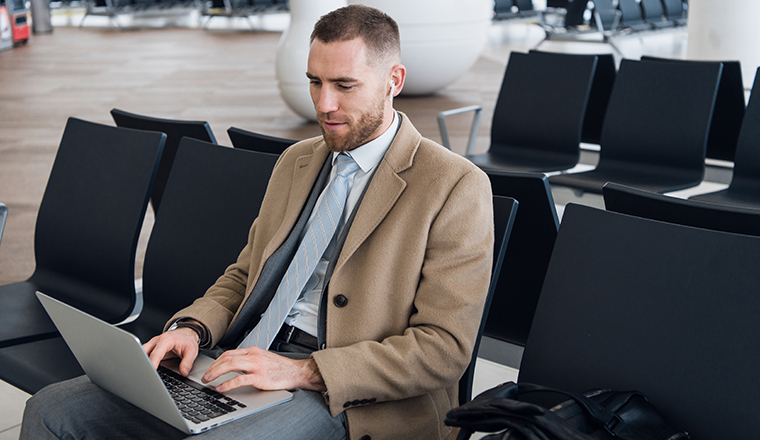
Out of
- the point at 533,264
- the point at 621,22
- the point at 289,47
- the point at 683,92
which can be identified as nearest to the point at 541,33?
the point at 621,22

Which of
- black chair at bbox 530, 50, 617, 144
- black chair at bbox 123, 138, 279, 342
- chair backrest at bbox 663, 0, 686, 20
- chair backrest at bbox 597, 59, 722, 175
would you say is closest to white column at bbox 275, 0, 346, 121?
black chair at bbox 530, 50, 617, 144

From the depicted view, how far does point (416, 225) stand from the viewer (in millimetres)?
1449

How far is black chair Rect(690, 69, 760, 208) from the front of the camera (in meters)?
3.09

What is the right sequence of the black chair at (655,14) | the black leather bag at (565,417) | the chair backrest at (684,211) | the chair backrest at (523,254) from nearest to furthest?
1. the black leather bag at (565,417)
2. the chair backrest at (684,211)
3. the chair backrest at (523,254)
4. the black chair at (655,14)

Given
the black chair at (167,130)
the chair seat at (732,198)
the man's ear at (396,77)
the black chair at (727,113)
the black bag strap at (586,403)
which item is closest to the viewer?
the black bag strap at (586,403)

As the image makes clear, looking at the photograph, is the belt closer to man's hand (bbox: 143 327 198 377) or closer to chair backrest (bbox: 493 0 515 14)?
man's hand (bbox: 143 327 198 377)

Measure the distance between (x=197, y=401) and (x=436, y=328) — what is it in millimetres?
466

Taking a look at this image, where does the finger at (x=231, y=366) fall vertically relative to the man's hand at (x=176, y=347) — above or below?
above

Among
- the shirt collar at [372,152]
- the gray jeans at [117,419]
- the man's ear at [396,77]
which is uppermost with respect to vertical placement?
the man's ear at [396,77]

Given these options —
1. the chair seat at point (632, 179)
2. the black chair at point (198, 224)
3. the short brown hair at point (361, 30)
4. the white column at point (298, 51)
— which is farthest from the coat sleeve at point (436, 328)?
the white column at point (298, 51)

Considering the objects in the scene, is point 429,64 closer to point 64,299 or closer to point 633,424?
point 64,299

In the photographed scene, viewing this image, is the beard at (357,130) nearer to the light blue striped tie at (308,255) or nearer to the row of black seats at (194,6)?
the light blue striped tie at (308,255)

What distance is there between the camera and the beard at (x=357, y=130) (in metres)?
1.53

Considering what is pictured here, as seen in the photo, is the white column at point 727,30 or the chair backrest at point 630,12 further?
the chair backrest at point 630,12
